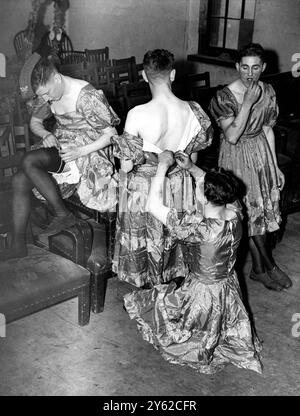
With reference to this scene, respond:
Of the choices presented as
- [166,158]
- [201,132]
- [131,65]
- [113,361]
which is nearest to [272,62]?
[131,65]

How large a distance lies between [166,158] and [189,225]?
389 mm

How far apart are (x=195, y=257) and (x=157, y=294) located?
35 cm

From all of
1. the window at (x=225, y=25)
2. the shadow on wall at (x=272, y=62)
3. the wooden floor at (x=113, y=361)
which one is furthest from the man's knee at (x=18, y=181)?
the window at (x=225, y=25)

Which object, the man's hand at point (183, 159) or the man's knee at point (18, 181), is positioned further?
the man's knee at point (18, 181)

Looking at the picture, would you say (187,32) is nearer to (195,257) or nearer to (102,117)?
(102,117)

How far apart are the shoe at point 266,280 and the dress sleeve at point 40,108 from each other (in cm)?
174

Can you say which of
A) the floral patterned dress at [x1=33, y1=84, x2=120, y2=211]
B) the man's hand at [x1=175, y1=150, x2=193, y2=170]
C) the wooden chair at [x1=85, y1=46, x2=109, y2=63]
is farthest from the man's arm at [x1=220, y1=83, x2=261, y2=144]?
the wooden chair at [x1=85, y1=46, x2=109, y2=63]

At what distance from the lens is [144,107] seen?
2785 mm

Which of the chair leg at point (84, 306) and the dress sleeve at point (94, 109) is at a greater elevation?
the dress sleeve at point (94, 109)

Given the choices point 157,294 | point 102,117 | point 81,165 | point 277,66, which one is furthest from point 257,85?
point 277,66

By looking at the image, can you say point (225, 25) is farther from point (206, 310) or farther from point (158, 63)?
point (206, 310)

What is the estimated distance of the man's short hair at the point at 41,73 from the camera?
9.80 ft

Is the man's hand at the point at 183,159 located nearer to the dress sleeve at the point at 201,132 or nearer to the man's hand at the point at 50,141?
the dress sleeve at the point at 201,132

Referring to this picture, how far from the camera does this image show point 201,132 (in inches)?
119
